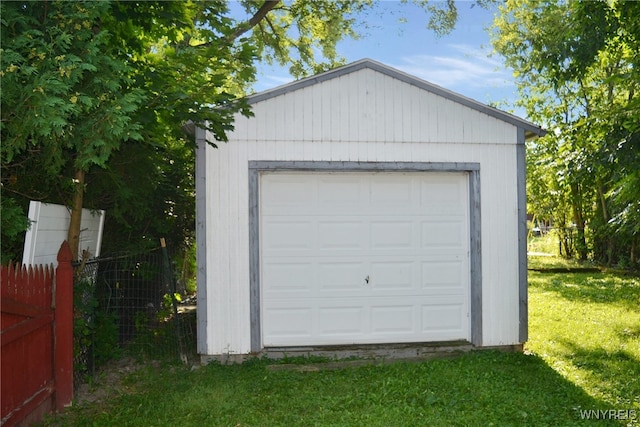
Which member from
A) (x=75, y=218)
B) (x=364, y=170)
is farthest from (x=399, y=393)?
(x=75, y=218)

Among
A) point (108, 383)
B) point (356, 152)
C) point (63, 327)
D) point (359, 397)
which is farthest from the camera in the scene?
point (356, 152)

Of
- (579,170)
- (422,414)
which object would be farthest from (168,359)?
(579,170)

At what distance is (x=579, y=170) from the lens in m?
10.4

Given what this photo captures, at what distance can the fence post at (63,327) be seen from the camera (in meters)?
4.78

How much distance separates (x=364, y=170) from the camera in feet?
21.4

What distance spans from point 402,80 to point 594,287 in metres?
9.37

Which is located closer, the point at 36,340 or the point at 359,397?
the point at 36,340

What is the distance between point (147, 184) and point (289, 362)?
9.41 feet

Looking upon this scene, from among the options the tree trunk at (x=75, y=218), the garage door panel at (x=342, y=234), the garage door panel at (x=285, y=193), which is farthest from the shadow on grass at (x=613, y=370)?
the tree trunk at (x=75, y=218)

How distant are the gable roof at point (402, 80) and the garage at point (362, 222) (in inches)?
0.6

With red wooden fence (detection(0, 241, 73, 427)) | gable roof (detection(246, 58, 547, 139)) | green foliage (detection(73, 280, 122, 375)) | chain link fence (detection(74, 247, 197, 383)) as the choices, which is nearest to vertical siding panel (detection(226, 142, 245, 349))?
chain link fence (detection(74, 247, 197, 383))

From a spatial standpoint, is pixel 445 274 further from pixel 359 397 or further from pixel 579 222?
pixel 579 222

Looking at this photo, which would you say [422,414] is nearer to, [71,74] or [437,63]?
[71,74]

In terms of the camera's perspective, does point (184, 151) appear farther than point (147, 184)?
Yes
